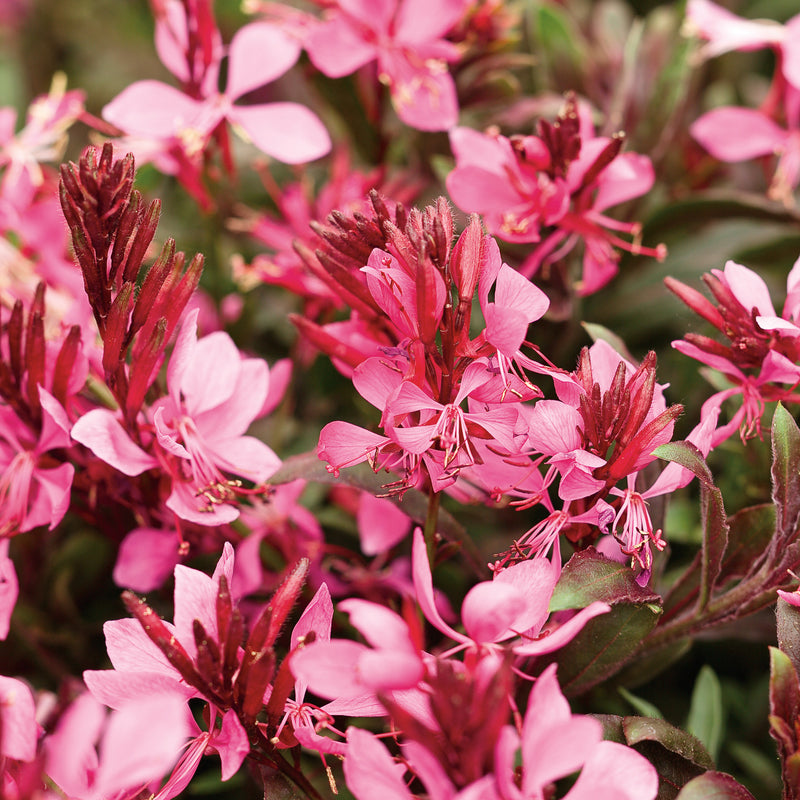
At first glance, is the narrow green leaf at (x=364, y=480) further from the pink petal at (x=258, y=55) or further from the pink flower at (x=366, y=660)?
the pink petal at (x=258, y=55)

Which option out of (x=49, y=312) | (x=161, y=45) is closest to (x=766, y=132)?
(x=161, y=45)

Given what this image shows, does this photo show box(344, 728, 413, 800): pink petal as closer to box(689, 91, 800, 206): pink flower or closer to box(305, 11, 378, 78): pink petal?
box(305, 11, 378, 78): pink petal

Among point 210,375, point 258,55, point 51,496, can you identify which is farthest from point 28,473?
point 258,55

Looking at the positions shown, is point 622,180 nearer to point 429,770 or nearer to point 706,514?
point 706,514

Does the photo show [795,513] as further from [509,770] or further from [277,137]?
[277,137]

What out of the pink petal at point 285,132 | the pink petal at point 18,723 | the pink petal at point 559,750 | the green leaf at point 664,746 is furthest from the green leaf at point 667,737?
the pink petal at point 285,132

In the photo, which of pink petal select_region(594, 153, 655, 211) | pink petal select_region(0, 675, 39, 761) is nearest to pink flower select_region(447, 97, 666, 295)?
pink petal select_region(594, 153, 655, 211)
